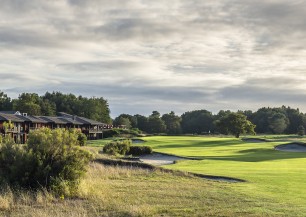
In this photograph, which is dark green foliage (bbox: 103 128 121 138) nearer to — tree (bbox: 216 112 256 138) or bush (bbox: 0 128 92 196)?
tree (bbox: 216 112 256 138)

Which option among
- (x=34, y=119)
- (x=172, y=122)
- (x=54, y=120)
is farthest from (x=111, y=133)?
(x=172, y=122)

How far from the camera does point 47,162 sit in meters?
20.1

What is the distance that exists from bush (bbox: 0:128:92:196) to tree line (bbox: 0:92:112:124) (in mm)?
103475

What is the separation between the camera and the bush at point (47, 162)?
19500mm

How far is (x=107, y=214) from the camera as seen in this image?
48.8 ft

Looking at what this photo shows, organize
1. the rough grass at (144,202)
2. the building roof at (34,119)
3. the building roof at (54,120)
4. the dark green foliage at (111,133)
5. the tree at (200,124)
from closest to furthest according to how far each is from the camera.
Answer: the rough grass at (144,202) → the building roof at (34,119) → the building roof at (54,120) → the dark green foliage at (111,133) → the tree at (200,124)

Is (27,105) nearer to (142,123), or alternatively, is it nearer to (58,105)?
(58,105)

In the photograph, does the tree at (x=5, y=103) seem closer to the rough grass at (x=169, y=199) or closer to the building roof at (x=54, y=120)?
the building roof at (x=54, y=120)

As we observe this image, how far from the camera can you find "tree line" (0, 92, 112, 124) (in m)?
124

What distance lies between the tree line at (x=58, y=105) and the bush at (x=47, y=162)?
10348cm

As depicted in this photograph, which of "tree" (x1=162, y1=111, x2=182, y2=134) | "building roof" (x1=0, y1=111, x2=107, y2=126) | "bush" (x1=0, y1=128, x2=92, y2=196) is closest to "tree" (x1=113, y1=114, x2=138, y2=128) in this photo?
"tree" (x1=162, y1=111, x2=182, y2=134)

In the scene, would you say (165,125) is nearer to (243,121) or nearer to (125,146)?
(243,121)

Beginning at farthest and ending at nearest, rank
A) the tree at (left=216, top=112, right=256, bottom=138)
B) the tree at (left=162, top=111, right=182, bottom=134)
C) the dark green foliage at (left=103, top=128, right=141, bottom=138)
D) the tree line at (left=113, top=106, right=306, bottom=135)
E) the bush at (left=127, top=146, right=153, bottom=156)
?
1. the tree at (left=162, top=111, right=182, bottom=134)
2. the tree line at (left=113, top=106, right=306, bottom=135)
3. the dark green foliage at (left=103, top=128, right=141, bottom=138)
4. the tree at (left=216, top=112, right=256, bottom=138)
5. the bush at (left=127, top=146, right=153, bottom=156)

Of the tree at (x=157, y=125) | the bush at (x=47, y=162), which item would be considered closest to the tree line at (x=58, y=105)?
the tree at (x=157, y=125)
